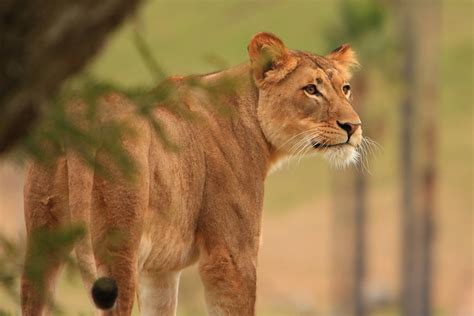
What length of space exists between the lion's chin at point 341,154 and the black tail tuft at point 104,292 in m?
1.92

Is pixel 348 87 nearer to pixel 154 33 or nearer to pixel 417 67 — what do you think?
pixel 417 67

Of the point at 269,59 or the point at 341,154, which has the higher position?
the point at 269,59

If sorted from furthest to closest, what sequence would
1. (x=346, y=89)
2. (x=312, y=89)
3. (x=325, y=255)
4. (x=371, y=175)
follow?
1. (x=325, y=255)
2. (x=371, y=175)
3. (x=346, y=89)
4. (x=312, y=89)

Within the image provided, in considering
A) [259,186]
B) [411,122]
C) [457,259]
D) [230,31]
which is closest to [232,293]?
[259,186]

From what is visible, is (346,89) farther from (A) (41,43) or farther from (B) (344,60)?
(A) (41,43)

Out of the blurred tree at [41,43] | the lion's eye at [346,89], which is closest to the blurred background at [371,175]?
the lion's eye at [346,89]

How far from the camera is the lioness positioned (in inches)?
243

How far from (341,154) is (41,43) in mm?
4238

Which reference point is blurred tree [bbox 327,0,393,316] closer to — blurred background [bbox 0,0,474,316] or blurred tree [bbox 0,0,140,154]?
blurred background [bbox 0,0,474,316]

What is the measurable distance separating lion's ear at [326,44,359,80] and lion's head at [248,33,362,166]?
10.3 inches

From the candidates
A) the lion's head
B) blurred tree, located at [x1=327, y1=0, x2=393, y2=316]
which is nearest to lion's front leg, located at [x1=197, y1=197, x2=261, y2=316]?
the lion's head

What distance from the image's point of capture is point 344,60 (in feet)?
26.1

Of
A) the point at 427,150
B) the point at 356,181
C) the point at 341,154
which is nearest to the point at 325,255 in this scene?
the point at 356,181

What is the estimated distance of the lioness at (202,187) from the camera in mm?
6180
